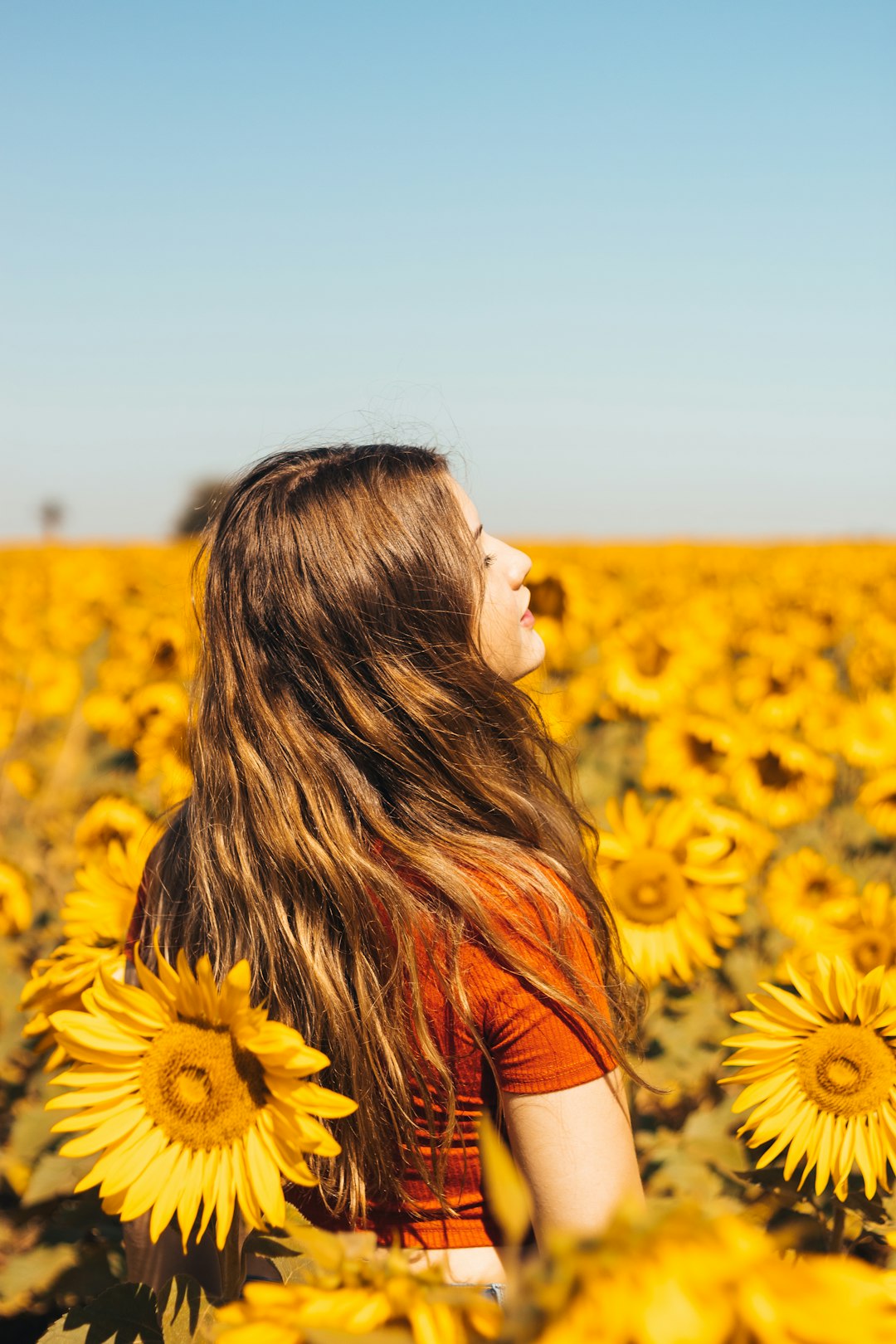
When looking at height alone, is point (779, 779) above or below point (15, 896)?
below

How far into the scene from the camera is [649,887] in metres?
3.52

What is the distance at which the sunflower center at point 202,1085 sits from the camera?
133 cm

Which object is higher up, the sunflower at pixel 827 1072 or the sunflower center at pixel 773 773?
the sunflower at pixel 827 1072

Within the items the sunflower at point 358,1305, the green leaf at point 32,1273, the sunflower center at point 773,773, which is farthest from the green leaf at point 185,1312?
the sunflower center at point 773,773

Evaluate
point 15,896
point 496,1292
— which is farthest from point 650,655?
point 496,1292

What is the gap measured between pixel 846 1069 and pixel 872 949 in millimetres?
774

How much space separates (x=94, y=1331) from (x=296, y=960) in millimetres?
550

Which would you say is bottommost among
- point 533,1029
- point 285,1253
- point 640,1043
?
point 640,1043

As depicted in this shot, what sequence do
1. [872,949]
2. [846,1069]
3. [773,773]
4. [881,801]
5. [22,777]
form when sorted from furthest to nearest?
[22,777], [773,773], [881,801], [872,949], [846,1069]

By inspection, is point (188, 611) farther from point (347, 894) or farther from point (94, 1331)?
point (94, 1331)

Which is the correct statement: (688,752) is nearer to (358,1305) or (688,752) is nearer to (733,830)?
(733,830)

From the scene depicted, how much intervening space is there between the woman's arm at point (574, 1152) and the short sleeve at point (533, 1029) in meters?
0.02

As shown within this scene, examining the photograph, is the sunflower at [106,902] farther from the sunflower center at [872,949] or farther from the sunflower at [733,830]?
the sunflower at [733,830]

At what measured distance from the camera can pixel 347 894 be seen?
68.8 inches
